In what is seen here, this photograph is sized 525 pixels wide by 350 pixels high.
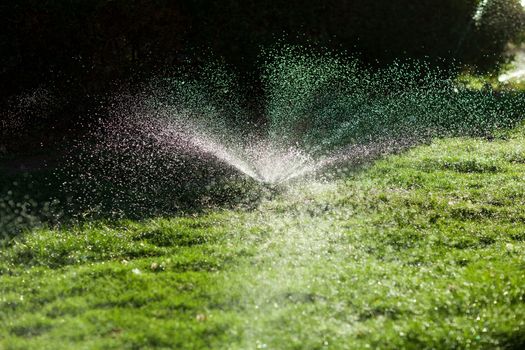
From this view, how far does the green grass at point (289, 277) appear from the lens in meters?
4.89

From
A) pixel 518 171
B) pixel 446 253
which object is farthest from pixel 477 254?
pixel 518 171

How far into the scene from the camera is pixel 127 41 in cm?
1168

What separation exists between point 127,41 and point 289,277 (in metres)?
7.44

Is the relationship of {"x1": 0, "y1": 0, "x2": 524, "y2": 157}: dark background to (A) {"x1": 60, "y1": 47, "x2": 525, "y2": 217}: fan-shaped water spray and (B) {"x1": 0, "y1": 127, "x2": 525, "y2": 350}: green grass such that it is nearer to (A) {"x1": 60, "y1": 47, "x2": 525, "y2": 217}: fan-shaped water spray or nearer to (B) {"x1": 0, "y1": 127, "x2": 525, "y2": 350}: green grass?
(A) {"x1": 60, "y1": 47, "x2": 525, "y2": 217}: fan-shaped water spray

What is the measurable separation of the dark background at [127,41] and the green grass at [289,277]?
4.94m

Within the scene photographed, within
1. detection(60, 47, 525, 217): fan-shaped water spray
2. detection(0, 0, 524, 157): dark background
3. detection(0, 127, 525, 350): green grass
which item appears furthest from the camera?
detection(0, 0, 524, 157): dark background

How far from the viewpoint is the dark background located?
11.0 metres

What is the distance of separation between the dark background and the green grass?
4943mm

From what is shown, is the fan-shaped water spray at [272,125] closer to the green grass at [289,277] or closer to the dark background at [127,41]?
the dark background at [127,41]

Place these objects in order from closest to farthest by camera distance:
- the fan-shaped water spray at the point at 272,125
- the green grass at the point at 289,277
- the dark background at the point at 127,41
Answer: the green grass at the point at 289,277, the fan-shaped water spray at the point at 272,125, the dark background at the point at 127,41

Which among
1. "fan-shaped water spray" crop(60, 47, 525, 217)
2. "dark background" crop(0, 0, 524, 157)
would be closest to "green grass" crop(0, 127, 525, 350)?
"fan-shaped water spray" crop(60, 47, 525, 217)

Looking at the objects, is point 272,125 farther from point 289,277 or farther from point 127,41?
point 289,277

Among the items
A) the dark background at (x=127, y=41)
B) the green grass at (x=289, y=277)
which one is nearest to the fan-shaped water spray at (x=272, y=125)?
the dark background at (x=127, y=41)

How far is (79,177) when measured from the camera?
9289 mm
